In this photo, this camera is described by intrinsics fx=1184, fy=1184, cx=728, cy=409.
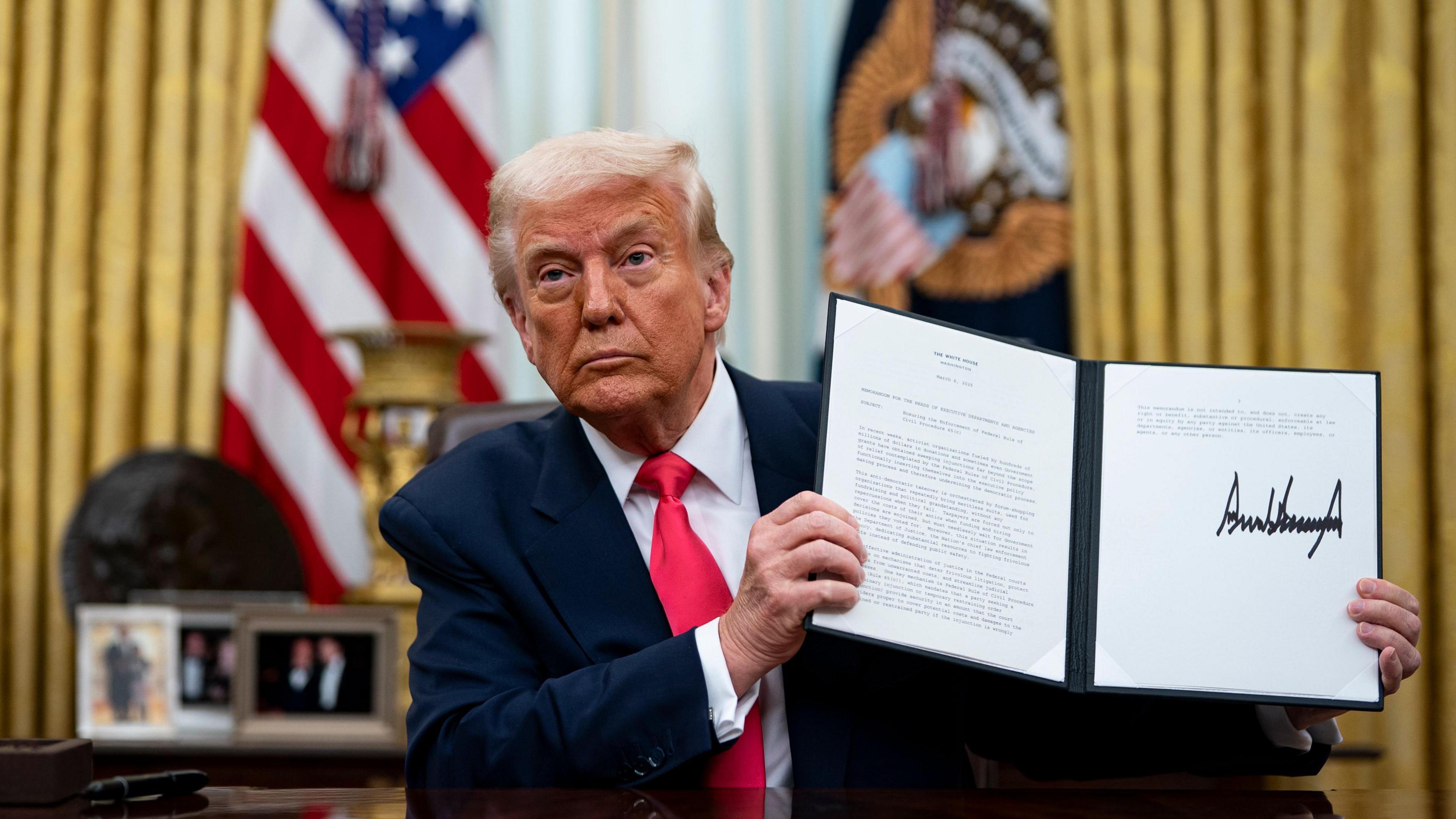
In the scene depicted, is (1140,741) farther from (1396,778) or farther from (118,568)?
(118,568)

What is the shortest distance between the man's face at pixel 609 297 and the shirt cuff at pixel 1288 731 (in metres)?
0.75

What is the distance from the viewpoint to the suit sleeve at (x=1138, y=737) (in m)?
1.31

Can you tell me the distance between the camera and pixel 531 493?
4.54 feet

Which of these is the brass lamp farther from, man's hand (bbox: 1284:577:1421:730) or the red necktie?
man's hand (bbox: 1284:577:1421:730)

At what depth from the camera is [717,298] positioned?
59.3 inches

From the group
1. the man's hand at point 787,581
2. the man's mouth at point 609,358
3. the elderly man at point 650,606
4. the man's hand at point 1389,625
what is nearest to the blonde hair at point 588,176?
the elderly man at point 650,606

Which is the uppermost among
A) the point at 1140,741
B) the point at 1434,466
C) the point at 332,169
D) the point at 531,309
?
the point at 332,169

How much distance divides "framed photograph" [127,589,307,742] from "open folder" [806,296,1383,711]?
1622mm

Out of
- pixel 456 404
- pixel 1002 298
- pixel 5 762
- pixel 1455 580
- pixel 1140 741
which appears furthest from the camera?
pixel 1002 298

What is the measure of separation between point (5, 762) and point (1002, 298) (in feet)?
7.06

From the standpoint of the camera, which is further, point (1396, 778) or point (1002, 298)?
point (1002, 298)

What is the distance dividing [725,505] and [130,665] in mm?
1551

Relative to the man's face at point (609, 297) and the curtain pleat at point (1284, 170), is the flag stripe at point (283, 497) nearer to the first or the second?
the man's face at point (609, 297)

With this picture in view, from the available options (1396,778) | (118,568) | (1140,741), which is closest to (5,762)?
(1140,741)
